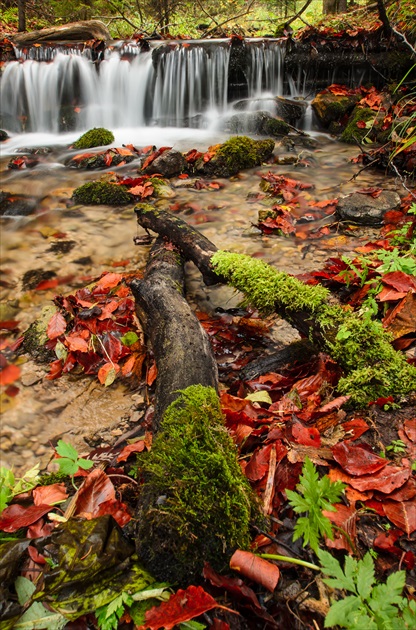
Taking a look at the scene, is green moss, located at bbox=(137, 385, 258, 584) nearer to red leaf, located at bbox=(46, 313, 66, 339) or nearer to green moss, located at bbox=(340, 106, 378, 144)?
red leaf, located at bbox=(46, 313, 66, 339)

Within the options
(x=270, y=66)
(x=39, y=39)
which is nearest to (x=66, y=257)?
(x=270, y=66)

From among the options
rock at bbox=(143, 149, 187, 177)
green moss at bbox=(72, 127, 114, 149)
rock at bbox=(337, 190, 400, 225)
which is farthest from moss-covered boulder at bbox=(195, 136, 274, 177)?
green moss at bbox=(72, 127, 114, 149)

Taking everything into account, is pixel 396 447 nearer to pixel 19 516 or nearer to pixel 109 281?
pixel 19 516

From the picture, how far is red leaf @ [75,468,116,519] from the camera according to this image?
1.81 metres

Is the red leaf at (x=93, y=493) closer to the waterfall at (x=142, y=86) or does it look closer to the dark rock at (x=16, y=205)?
the dark rock at (x=16, y=205)

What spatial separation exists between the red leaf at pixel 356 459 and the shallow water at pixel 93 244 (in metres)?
1.39

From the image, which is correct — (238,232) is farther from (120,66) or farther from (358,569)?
(120,66)

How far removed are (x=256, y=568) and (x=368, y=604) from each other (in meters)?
0.35

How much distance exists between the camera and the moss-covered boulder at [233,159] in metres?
7.18

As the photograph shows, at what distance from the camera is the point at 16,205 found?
20.5ft

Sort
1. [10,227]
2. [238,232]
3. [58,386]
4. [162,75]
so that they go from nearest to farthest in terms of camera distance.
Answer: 1. [58,386]
2. [238,232]
3. [10,227]
4. [162,75]

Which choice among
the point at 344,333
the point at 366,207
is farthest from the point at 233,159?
the point at 344,333

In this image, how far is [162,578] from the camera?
1.39m

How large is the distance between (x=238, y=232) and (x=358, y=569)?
428cm
